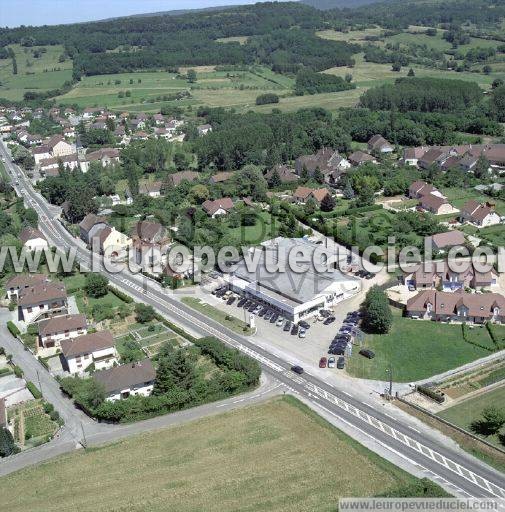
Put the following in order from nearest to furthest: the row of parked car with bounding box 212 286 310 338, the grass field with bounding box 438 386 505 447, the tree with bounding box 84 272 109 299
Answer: the grass field with bounding box 438 386 505 447 < the row of parked car with bounding box 212 286 310 338 < the tree with bounding box 84 272 109 299

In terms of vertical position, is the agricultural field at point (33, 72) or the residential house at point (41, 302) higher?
the agricultural field at point (33, 72)

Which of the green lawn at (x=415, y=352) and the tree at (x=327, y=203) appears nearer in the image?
the green lawn at (x=415, y=352)

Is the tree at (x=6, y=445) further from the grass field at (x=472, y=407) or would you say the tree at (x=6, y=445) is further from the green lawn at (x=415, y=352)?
the grass field at (x=472, y=407)

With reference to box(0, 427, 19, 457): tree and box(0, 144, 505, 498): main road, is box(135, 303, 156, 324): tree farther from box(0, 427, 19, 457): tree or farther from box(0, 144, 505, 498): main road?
box(0, 427, 19, 457): tree

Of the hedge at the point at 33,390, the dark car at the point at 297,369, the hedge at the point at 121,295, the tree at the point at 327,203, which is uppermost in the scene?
the tree at the point at 327,203

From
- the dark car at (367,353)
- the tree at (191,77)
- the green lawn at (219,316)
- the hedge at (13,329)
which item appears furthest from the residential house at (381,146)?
the tree at (191,77)

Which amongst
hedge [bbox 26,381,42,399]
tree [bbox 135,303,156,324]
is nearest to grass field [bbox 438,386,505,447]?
tree [bbox 135,303,156,324]

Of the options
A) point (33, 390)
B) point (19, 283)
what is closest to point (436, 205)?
point (19, 283)
